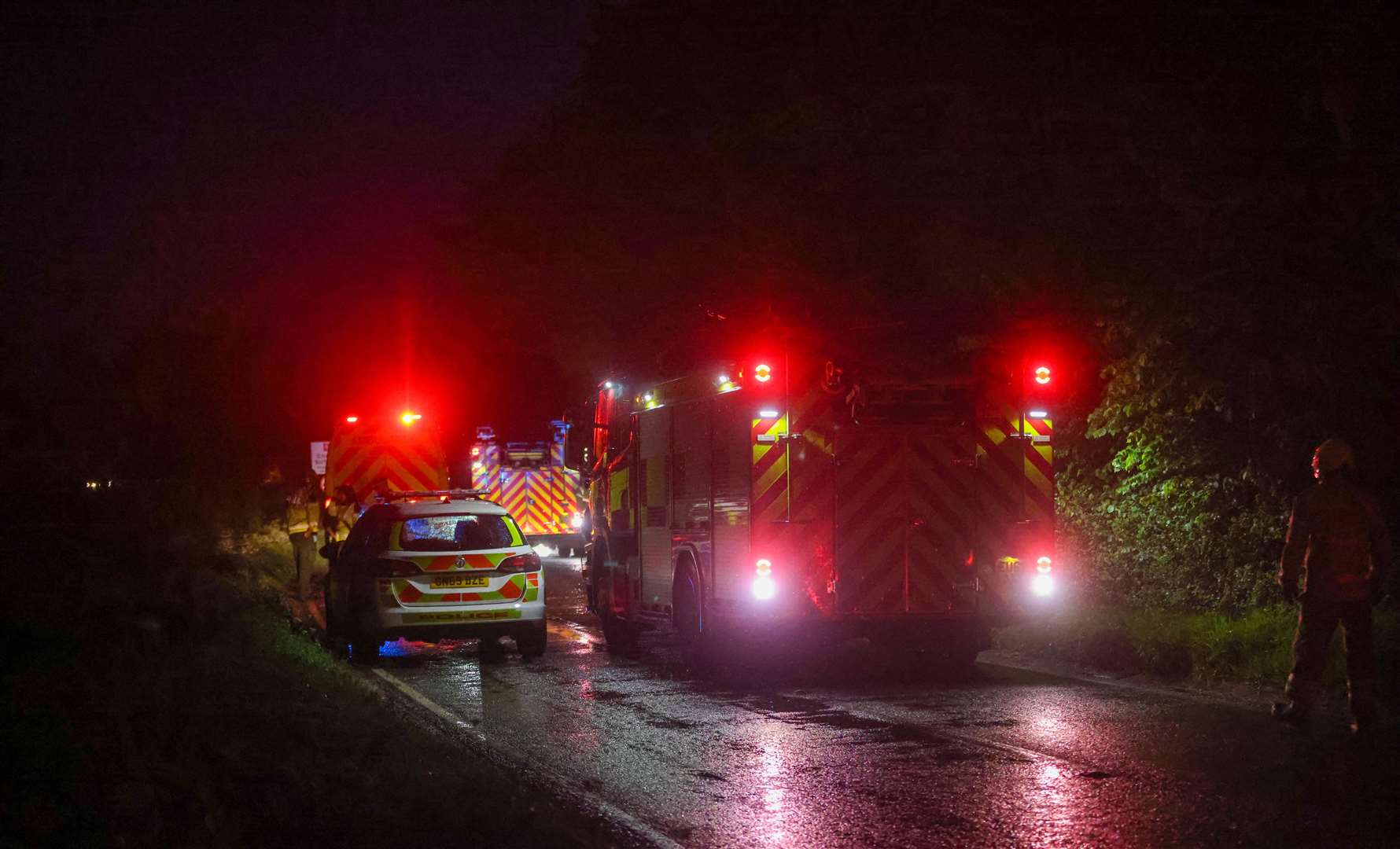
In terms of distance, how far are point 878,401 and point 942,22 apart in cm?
529

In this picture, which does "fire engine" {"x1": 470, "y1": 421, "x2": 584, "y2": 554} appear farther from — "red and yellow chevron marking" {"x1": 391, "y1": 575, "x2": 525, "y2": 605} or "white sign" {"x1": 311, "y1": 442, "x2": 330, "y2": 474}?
"red and yellow chevron marking" {"x1": 391, "y1": 575, "x2": 525, "y2": 605}

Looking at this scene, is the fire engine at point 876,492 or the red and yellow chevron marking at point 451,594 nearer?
the fire engine at point 876,492

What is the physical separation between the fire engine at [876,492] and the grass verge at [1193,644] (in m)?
0.99

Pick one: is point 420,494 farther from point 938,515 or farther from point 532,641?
point 938,515

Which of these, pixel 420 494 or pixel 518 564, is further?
pixel 420 494

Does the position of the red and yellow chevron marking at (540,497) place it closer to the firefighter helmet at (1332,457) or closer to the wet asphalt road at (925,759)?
the wet asphalt road at (925,759)

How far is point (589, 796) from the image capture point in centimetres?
761

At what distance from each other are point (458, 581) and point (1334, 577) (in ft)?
26.3

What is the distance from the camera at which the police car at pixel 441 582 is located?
13812mm

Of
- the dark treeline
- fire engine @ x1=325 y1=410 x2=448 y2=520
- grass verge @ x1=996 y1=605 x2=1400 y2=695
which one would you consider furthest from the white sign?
grass verge @ x1=996 y1=605 x2=1400 y2=695

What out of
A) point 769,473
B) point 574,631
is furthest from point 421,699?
point 574,631

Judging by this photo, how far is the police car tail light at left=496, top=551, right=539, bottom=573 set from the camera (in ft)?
46.7

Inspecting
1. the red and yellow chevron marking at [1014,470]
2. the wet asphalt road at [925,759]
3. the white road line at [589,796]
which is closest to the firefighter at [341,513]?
the wet asphalt road at [925,759]

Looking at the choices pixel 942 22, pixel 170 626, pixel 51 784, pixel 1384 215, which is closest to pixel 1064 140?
pixel 942 22
